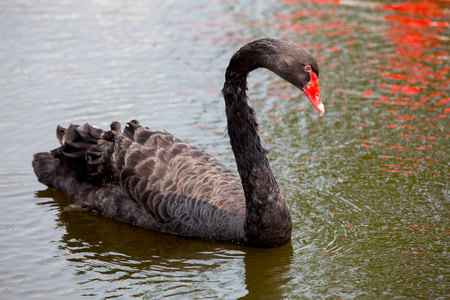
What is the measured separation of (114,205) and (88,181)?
1.84ft

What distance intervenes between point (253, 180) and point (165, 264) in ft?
3.90

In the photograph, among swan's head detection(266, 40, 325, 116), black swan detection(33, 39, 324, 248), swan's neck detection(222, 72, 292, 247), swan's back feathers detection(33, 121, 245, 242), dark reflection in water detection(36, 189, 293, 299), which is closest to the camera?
dark reflection in water detection(36, 189, 293, 299)

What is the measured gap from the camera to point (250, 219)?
20.5 ft

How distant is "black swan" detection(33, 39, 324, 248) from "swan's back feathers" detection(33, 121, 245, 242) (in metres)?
0.01

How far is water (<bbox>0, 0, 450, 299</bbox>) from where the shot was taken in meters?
5.96

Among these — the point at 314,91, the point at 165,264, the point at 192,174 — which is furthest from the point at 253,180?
the point at 165,264

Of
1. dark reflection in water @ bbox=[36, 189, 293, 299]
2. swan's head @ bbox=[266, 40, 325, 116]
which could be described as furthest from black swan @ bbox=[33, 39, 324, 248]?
dark reflection in water @ bbox=[36, 189, 293, 299]

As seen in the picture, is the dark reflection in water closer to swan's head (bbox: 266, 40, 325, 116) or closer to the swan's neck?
the swan's neck

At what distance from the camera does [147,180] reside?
6883 millimetres

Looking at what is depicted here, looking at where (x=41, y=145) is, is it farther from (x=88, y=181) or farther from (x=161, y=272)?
(x=161, y=272)

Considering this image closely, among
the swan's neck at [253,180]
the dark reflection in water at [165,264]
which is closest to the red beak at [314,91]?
the swan's neck at [253,180]

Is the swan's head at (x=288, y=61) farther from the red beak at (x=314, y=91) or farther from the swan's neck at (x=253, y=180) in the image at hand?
the swan's neck at (x=253, y=180)

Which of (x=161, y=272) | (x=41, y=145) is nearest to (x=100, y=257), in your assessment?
(x=161, y=272)

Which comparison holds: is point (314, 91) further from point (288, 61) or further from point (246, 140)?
point (246, 140)
